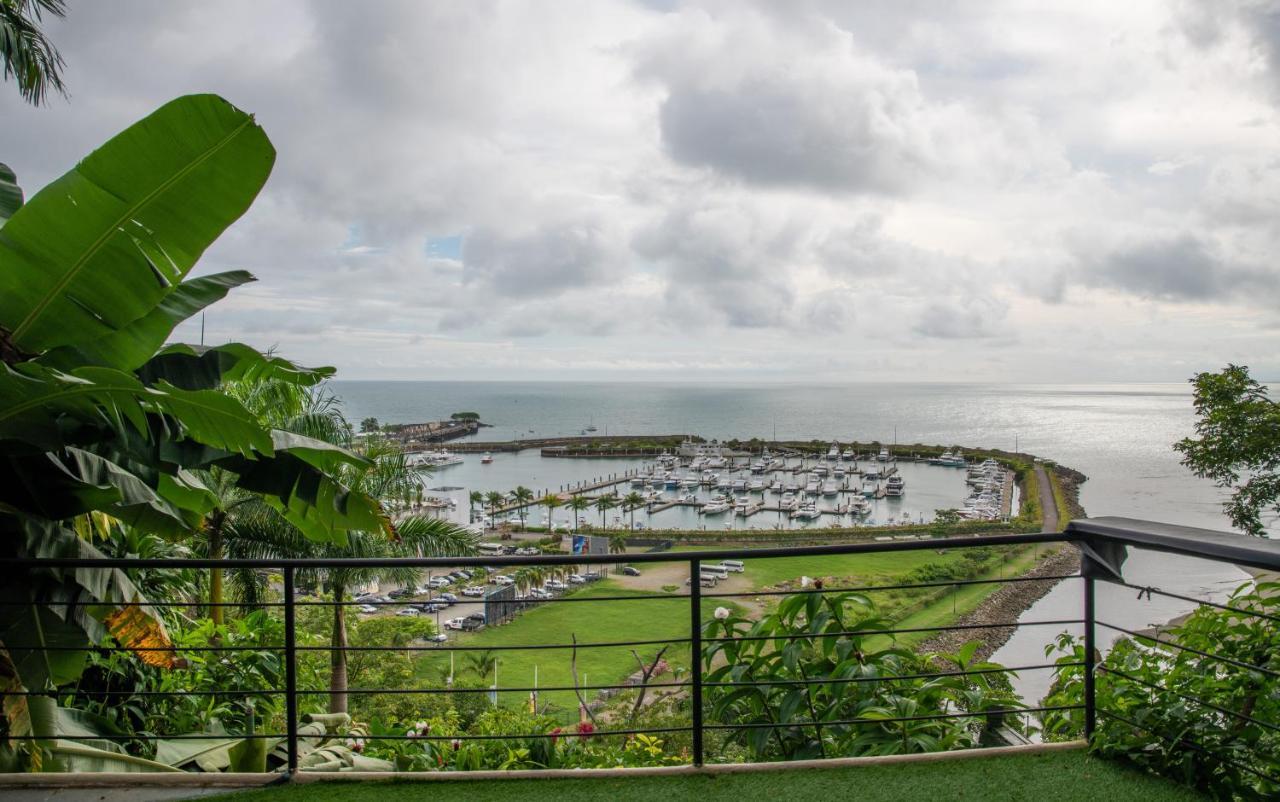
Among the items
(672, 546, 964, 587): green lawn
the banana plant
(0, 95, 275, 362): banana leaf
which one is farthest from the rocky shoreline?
(0, 95, 275, 362): banana leaf

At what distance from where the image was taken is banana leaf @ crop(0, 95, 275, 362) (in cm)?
219

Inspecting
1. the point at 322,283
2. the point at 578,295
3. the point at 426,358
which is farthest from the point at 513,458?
the point at 426,358

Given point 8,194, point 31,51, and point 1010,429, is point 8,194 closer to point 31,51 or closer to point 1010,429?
point 31,51

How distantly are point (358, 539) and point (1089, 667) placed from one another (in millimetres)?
7627

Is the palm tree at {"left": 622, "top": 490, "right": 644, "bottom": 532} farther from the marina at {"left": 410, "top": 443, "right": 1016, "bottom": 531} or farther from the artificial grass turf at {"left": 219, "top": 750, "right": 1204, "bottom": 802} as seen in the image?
the artificial grass turf at {"left": 219, "top": 750, "right": 1204, "bottom": 802}

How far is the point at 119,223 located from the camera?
88.0 inches

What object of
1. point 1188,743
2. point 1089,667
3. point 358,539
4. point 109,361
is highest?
point 109,361

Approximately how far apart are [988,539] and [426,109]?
9388 millimetres

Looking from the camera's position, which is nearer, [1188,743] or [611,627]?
[1188,743]

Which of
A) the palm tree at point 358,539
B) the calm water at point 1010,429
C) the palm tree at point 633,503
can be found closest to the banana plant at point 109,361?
the calm water at point 1010,429

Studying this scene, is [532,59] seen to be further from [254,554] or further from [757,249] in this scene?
[757,249]

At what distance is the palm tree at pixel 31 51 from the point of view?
6.85 metres

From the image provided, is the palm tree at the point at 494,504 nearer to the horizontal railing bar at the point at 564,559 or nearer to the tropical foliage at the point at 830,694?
the tropical foliage at the point at 830,694

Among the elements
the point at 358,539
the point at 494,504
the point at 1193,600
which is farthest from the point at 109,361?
the point at 494,504
